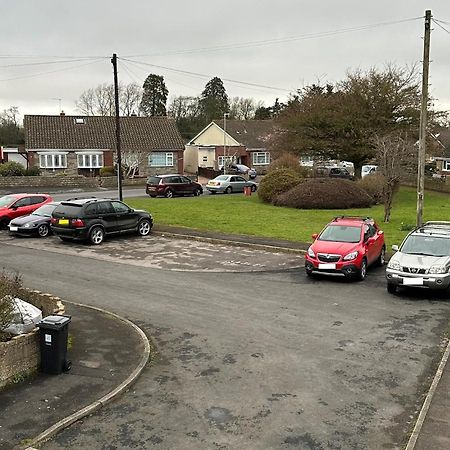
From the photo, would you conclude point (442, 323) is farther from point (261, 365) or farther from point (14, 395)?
point (14, 395)

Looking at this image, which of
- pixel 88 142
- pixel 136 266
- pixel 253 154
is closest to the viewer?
pixel 136 266

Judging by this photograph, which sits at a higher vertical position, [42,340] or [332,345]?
[42,340]

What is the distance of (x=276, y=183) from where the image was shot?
33.7 meters

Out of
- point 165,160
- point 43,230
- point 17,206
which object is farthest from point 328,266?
point 165,160

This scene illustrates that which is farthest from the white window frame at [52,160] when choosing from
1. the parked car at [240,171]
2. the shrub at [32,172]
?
the parked car at [240,171]

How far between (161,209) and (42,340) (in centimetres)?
2126

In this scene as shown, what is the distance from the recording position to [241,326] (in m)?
10.9

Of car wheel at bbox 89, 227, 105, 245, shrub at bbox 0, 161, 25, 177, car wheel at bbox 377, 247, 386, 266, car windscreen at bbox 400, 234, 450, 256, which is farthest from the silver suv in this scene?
shrub at bbox 0, 161, 25, 177

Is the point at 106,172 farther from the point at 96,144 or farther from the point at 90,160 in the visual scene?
the point at 96,144

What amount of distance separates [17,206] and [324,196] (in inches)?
662


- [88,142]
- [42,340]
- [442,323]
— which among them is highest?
[88,142]

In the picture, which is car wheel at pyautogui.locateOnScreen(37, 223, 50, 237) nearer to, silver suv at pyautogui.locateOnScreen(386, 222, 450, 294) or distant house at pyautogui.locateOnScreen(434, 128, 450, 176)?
silver suv at pyautogui.locateOnScreen(386, 222, 450, 294)

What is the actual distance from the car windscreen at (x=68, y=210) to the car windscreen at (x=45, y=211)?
216cm

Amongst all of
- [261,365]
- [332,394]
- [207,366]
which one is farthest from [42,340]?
[332,394]
